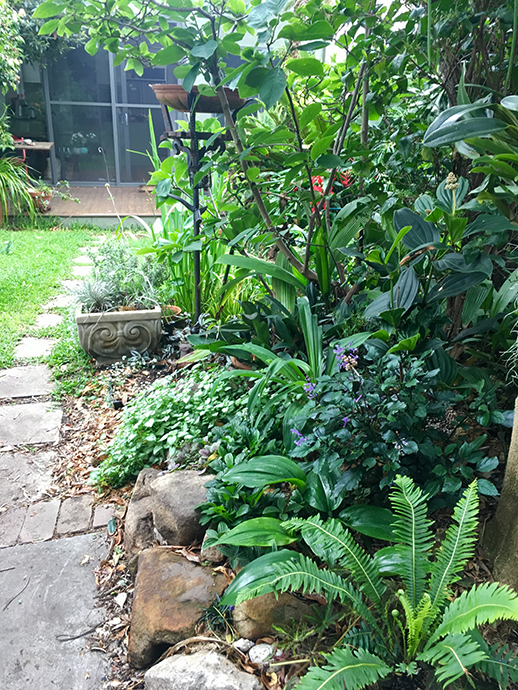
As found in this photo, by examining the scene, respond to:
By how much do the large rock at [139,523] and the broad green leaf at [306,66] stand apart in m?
1.48

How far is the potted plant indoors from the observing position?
9.99 feet

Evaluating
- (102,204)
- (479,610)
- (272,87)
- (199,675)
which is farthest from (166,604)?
(102,204)

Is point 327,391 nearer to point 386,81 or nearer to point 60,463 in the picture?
point 386,81

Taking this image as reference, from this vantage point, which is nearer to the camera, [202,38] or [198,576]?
[198,576]

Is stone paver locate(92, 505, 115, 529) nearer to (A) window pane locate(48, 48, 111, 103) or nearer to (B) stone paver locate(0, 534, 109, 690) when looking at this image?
(B) stone paver locate(0, 534, 109, 690)

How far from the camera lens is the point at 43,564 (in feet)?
5.67

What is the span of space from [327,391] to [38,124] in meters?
9.28

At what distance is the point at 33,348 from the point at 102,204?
5280 millimetres

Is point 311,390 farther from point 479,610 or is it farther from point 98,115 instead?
point 98,115

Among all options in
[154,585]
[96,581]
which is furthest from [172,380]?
[154,585]

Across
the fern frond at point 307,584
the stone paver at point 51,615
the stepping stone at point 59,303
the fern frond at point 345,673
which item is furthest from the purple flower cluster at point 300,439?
the stepping stone at point 59,303

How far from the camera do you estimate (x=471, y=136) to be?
958 mm

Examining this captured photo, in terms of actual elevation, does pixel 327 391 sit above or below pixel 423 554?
above

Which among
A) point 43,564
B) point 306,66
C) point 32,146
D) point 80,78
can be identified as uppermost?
point 80,78
